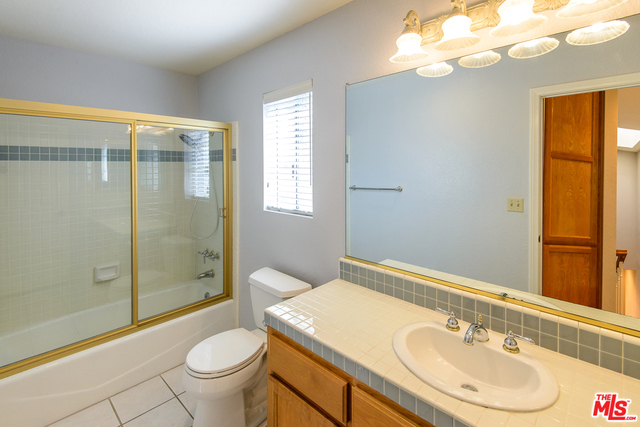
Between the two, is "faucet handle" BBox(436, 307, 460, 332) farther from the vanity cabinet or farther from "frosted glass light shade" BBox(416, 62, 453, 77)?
"frosted glass light shade" BBox(416, 62, 453, 77)

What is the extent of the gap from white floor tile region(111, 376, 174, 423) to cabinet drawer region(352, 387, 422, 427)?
1559 mm

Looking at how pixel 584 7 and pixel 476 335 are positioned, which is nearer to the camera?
pixel 584 7

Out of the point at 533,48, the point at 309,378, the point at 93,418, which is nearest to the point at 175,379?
the point at 93,418

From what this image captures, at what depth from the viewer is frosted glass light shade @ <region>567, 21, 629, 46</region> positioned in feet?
3.16

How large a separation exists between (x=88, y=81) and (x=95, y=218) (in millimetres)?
1139

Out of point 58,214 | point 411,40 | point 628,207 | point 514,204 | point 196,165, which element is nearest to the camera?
point 628,207

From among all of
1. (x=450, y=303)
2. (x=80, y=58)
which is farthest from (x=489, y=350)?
(x=80, y=58)

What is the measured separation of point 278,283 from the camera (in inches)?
77.0

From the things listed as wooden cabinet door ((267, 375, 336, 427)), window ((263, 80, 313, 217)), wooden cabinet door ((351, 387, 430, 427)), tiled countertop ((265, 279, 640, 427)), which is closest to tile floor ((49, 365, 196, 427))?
wooden cabinet door ((267, 375, 336, 427))

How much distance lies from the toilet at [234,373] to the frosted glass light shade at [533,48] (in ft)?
5.01

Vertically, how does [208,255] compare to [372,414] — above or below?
above

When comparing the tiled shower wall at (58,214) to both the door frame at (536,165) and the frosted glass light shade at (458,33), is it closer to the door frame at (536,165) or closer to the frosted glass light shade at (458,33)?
the frosted glass light shade at (458,33)

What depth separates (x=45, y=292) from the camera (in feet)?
7.07

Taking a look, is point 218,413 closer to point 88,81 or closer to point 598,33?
point 598,33
